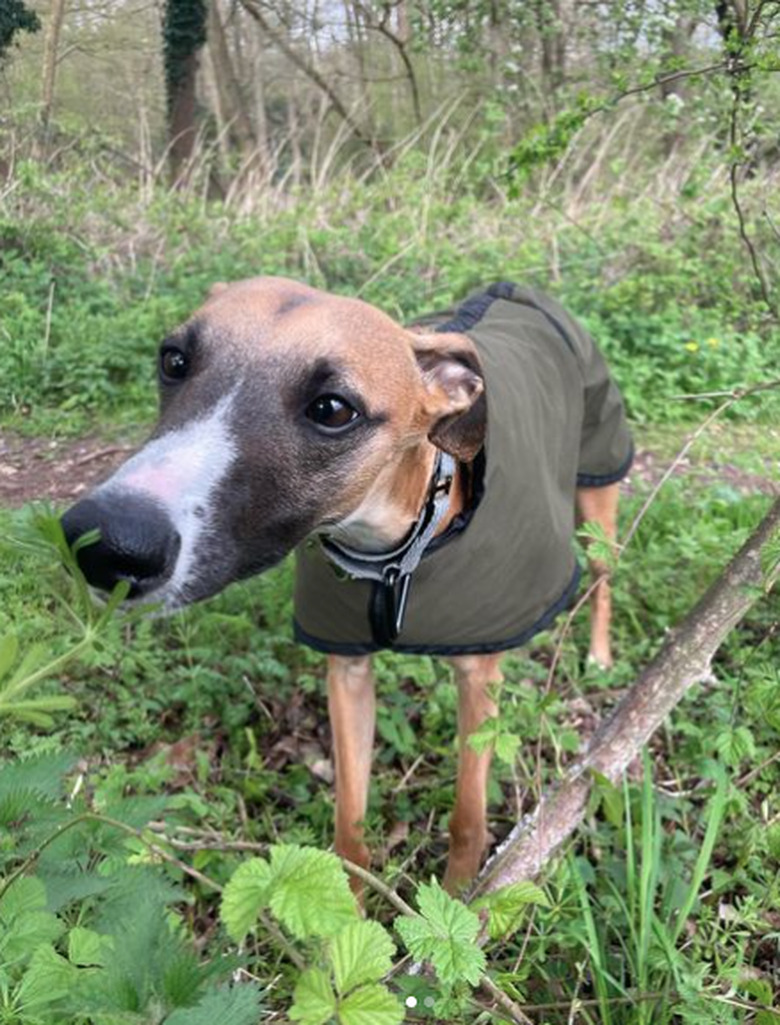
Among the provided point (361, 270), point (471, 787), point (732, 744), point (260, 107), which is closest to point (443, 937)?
point (732, 744)

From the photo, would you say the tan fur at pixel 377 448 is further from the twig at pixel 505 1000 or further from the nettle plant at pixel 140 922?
the nettle plant at pixel 140 922

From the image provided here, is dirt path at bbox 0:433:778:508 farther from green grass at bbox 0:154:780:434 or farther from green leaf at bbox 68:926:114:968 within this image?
green leaf at bbox 68:926:114:968

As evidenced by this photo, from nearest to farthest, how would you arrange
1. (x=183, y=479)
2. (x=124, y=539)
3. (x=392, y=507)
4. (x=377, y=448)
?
1. (x=124, y=539)
2. (x=183, y=479)
3. (x=377, y=448)
4. (x=392, y=507)

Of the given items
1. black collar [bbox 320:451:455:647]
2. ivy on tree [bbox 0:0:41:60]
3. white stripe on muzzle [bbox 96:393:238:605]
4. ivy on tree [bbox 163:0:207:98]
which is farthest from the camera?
ivy on tree [bbox 163:0:207:98]

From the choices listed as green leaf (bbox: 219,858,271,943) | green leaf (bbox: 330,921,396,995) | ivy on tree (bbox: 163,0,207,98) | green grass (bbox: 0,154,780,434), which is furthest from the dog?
ivy on tree (bbox: 163,0,207,98)

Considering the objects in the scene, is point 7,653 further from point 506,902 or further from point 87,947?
point 506,902

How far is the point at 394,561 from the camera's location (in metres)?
2.37

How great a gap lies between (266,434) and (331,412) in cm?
22

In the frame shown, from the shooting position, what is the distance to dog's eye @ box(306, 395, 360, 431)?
1.93 m

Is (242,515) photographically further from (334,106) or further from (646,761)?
(334,106)

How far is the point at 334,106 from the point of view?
4.49 meters

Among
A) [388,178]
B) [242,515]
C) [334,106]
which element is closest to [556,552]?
[242,515]

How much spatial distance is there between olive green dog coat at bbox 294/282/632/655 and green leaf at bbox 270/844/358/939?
151cm

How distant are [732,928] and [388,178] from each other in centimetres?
553
